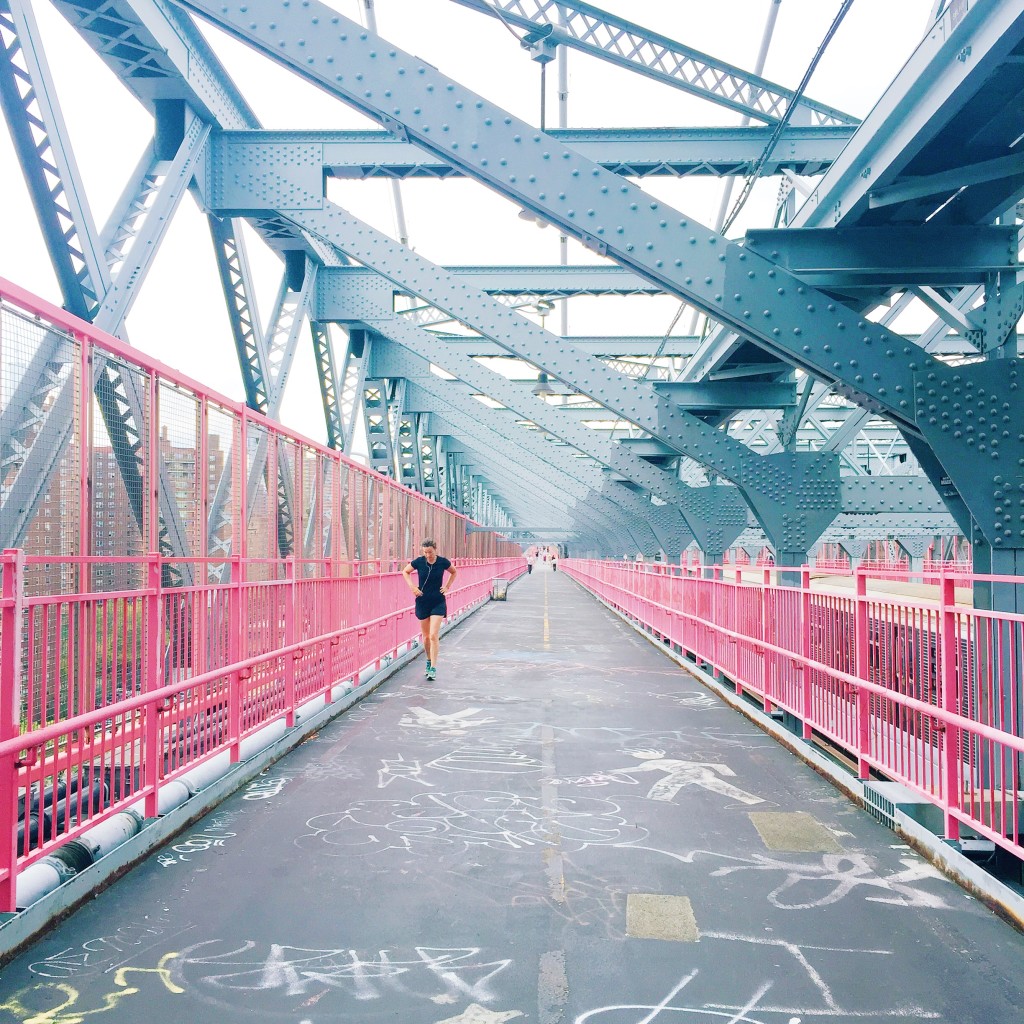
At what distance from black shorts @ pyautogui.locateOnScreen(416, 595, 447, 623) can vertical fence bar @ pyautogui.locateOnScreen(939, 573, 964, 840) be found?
8544 mm

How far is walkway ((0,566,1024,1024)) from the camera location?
11.5ft

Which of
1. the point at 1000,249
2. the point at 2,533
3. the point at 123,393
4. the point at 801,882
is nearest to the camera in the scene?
the point at 2,533

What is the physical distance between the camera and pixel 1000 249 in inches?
307

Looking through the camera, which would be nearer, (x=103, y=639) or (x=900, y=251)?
(x=103, y=639)

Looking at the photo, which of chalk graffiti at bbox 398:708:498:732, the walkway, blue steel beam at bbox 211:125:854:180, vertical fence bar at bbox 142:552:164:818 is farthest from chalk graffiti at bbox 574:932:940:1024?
blue steel beam at bbox 211:125:854:180

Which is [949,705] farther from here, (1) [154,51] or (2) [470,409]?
(2) [470,409]

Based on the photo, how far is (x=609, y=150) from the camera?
12.7 m

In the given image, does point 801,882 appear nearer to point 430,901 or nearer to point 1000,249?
point 430,901

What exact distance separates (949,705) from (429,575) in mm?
8892

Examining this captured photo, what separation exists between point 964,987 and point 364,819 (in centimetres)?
363

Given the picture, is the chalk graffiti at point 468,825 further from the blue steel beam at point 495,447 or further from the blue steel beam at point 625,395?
the blue steel beam at point 495,447

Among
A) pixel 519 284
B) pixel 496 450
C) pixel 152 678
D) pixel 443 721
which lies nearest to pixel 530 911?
pixel 152 678

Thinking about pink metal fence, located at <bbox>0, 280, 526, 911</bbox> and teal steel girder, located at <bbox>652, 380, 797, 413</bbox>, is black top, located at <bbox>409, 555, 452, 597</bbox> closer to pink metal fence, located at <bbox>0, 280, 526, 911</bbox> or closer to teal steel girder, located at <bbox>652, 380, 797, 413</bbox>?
pink metal fence, located at <bbox>0, 280, 526, 911</bbox>

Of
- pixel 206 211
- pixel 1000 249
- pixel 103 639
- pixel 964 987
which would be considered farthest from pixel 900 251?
pixel 206 211
